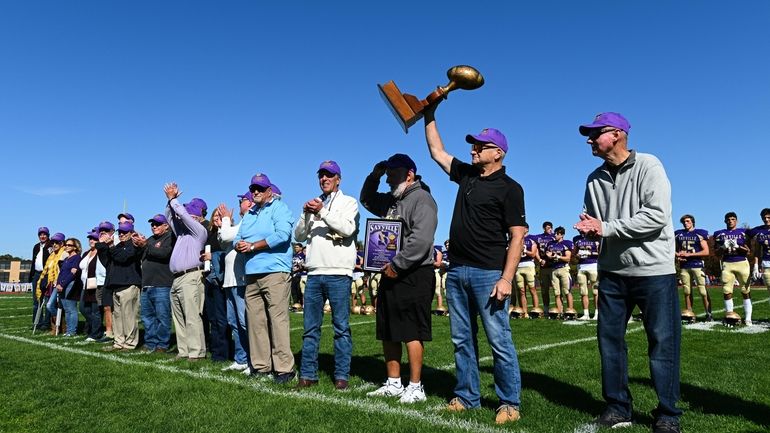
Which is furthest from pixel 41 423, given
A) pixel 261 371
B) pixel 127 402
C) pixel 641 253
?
pixel 641 253

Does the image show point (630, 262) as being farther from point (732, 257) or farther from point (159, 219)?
point (732, 257)

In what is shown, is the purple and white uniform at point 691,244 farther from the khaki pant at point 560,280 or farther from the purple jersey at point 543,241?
the purple jersey at point 543,241

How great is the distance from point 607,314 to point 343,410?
211 centimetres

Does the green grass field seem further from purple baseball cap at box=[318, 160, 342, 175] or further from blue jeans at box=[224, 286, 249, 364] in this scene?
purple baseball cap at box=[318, 160, 342, 175]

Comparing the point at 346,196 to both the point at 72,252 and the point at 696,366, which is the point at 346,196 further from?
the point at 72,252

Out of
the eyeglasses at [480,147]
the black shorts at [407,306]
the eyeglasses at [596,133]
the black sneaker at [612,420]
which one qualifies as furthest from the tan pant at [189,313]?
the eyeglasses at [596,133]

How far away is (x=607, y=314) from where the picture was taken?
390 centimetres

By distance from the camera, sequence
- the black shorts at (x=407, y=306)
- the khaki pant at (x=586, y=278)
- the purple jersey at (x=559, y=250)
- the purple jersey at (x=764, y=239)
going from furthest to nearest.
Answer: the purple jersey at (x=559, y=250), the khaki pant at (x=586, y=278), the purple jersey at (x=764, y=239), the black shorts at (x=407, y=306)

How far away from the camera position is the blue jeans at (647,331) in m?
3.60

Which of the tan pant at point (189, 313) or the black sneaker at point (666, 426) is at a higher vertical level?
the tan pant at point (189, 313)

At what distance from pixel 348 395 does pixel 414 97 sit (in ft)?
8.73

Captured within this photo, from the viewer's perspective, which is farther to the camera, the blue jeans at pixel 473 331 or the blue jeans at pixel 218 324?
the blue jeans at pixel 218 324

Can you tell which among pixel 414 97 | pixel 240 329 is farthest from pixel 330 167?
pixel 240 329

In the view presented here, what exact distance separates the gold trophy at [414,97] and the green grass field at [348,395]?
7.61 feet
